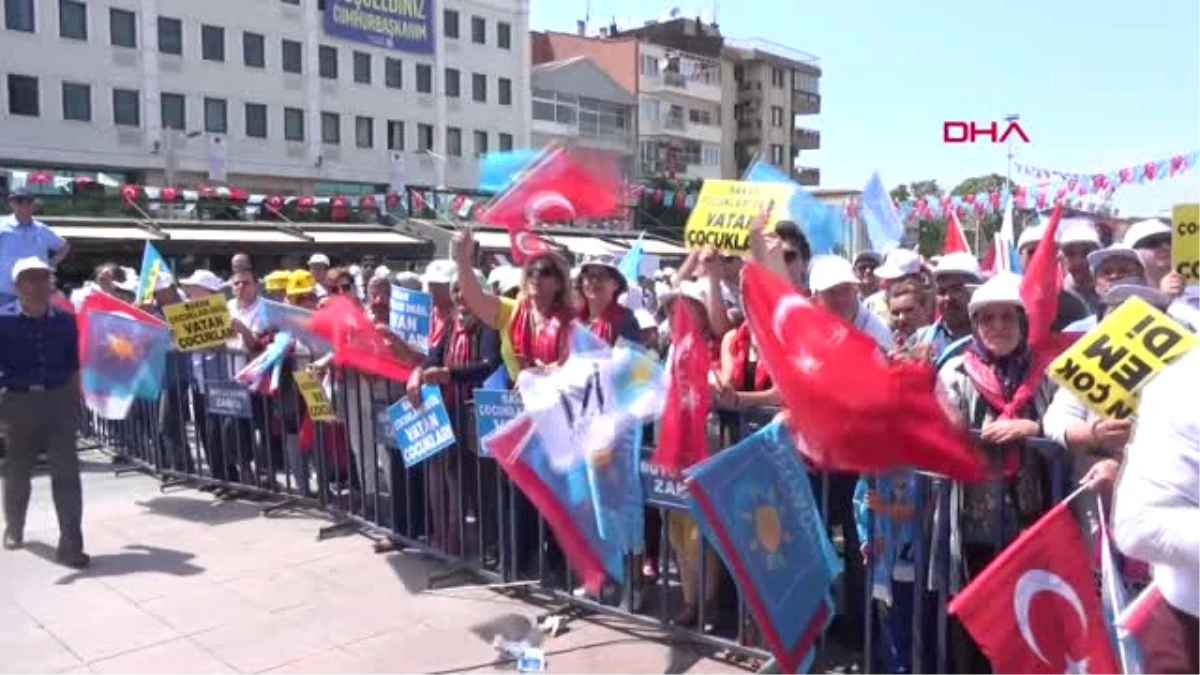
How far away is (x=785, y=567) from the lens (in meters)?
4.29

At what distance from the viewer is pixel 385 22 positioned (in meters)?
54.3

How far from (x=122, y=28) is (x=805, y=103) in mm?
54926

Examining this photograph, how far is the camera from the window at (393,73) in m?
55.0

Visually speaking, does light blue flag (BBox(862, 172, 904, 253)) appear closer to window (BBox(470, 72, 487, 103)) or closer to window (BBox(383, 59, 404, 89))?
window (BBox(383, 59, 404, 89))

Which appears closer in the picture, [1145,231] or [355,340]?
[1145,231]

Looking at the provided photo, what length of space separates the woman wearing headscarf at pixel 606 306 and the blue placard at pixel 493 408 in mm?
536

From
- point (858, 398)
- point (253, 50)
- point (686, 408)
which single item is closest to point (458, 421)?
point (686, 408)

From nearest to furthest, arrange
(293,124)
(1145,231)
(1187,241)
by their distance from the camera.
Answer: (1187,241) → (1145,231) → (293,124)

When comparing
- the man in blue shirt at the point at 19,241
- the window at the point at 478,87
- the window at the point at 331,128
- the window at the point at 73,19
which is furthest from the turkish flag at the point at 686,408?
the window at the point at 478,87

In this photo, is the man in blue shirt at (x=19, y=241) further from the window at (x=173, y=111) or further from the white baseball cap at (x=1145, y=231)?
the window at (x=173, y=111)

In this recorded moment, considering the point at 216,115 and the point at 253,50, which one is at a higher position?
the point at 253,50

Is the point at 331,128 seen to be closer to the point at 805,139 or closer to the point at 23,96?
the point at 23,96

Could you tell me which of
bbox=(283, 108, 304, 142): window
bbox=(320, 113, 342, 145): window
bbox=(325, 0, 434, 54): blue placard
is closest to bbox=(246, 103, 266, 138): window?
bbox=(283, 108, 304, 142): window

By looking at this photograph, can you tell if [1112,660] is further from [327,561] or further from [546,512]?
[327,561]
